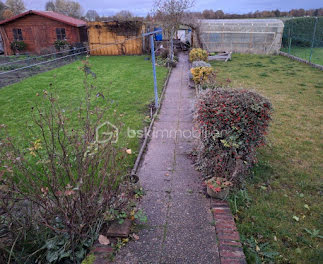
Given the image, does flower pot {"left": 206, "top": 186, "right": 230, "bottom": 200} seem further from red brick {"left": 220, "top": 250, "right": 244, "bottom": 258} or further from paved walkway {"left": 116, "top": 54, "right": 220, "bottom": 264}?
red brick {"left": 220, "top": 250, "right": 244, "bottom": 258}

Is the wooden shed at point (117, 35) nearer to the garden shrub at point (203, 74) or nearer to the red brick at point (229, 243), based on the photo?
the garden shrub at point (203, 74)

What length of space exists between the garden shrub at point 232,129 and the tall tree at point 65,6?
39.2 meters

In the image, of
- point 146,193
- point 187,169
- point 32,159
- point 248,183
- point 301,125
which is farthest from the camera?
point 301,125

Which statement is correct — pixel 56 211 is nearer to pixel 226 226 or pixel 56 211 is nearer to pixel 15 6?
pixel 226 226

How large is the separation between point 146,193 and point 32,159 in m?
2.68

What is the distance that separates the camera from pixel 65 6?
38.5 m

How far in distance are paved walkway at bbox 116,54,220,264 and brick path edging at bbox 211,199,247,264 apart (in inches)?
3.0

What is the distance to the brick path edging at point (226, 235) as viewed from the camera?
8.71 ft

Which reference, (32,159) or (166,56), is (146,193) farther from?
(166,56)

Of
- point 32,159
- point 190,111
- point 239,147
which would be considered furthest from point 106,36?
point 239,147

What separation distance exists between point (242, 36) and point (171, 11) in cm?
621

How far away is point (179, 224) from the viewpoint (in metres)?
3.16

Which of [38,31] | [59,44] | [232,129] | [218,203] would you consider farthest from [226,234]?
[38,31]

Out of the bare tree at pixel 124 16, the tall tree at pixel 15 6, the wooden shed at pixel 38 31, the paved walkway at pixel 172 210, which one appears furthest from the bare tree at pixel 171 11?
the tall tree at pixel 15 6
